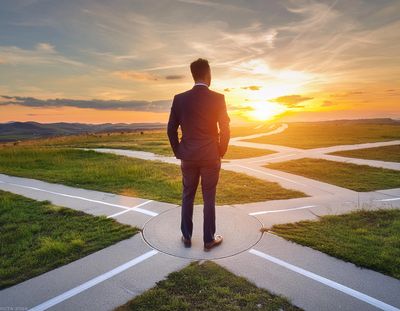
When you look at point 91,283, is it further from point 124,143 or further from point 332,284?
point 124,143

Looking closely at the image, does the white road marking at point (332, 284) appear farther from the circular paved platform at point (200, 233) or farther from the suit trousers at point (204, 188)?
the suit trousers at point (204, 188)

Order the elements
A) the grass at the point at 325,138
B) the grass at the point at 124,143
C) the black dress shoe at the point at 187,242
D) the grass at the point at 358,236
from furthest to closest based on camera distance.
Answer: the grass at the point at 325,138 < the grass at the point at 124,143 < the black dress shoe at the point at 187,242 < the grass at the point at 358,236

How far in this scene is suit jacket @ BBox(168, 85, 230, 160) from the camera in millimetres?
4105

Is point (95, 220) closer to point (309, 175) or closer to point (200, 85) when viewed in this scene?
point (200, 85)

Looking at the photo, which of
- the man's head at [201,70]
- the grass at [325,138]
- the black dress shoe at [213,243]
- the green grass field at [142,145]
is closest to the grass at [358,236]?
the black dress shoe at [213,243]

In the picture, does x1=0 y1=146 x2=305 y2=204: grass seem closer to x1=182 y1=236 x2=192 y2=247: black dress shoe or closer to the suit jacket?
x1=182 y1=236 x2=192 y2=247: black dress shoe

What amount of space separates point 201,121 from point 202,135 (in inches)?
8.0

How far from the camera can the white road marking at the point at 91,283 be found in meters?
3.18

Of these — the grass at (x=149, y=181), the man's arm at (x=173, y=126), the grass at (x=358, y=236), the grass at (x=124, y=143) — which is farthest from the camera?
the grass at (x=124, y=143)

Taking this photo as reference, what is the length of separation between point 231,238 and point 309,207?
2563mm

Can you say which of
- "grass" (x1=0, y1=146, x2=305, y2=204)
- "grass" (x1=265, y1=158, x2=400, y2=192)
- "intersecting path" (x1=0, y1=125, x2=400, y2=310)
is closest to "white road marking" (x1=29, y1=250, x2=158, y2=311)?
"intersecting path" (x1=0, y1=125, x2=400, y2=310)

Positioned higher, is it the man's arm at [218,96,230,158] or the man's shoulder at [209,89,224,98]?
the man's shoulder at [209,89,224,98]

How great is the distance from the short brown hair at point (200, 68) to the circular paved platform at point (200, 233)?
8.46 feet

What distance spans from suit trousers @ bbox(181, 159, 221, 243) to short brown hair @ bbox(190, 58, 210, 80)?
1.25m
